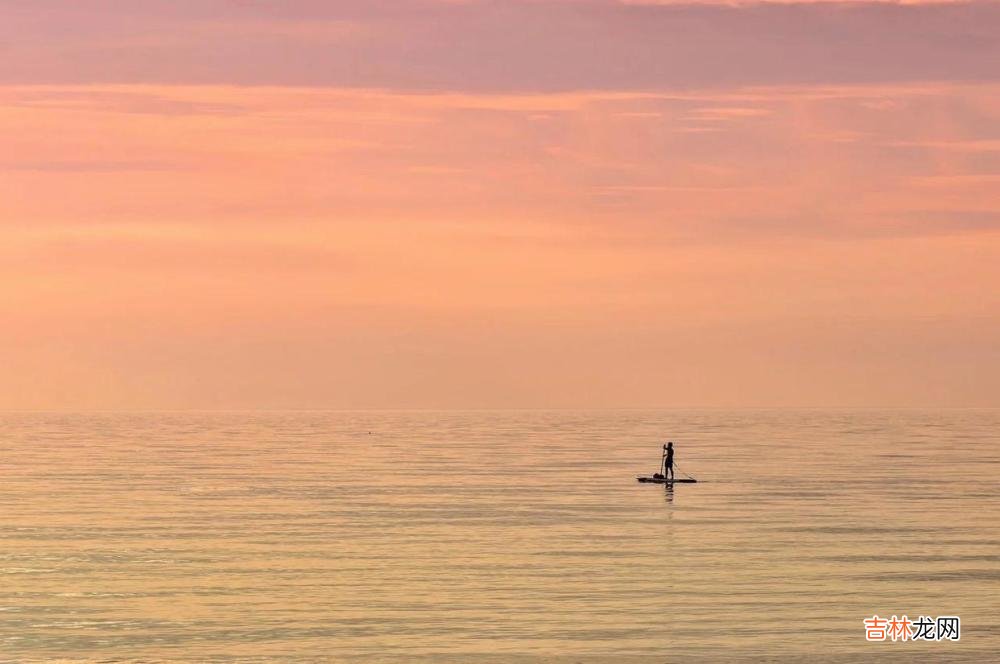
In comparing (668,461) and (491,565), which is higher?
(668,461)

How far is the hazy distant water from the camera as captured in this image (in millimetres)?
36969

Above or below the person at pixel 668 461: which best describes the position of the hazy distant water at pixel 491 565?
below

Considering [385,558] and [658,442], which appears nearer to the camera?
[385,558]

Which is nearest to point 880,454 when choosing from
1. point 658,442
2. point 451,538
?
point 658,442

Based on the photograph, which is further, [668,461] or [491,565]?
[668,461]

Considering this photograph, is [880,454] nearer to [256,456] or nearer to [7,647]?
[256,456]

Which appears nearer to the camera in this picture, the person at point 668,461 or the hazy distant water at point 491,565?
the hazy distant water at point 491,565

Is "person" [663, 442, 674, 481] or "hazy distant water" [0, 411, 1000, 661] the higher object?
"person" [663, 442, 674, 481]

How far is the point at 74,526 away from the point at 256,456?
6988 cm

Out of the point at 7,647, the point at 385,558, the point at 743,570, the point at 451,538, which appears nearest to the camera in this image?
the point at 7,647

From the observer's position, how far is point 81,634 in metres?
37.9

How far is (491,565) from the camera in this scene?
162 feet

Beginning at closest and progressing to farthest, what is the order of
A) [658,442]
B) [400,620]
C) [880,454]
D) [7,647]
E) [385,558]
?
[7,647] < [400,620] < [385,558] < [880,454] < [658,442]

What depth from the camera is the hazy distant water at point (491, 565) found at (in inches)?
1455
